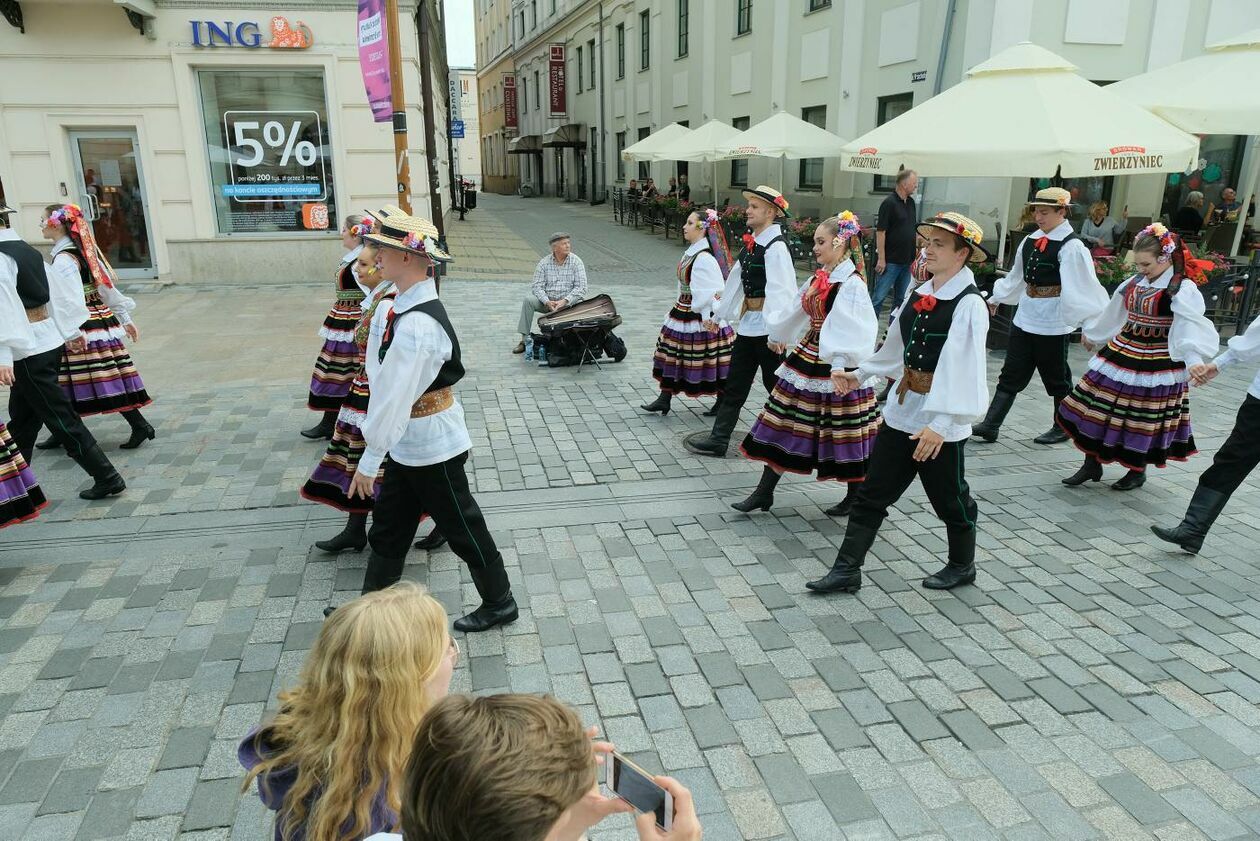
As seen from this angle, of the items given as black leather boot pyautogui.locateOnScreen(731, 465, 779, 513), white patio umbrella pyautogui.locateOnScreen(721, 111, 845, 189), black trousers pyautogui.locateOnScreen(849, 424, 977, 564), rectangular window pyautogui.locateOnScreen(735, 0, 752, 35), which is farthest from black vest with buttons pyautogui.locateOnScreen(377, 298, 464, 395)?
rectangular window pyautogui.locateOnScreen(735, 0, 752, 35)

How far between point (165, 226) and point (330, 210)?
248 cm

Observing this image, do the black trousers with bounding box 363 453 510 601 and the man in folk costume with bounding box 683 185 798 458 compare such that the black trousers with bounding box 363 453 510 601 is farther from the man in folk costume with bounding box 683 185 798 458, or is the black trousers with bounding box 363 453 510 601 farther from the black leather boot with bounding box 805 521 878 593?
the man in folk costume with bounding box 683 185 798 458

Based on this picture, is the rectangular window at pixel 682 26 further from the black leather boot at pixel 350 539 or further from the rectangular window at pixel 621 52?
the black leather boot at pixel 350 539

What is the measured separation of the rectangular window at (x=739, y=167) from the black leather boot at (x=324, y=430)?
18.2 metres

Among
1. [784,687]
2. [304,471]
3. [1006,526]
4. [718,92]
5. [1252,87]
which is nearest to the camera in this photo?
[784,687]

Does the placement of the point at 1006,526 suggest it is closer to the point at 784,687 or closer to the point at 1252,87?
the point at 784,687

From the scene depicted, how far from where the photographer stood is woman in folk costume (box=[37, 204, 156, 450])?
5.97 metres

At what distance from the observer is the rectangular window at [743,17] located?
22016 millimetres

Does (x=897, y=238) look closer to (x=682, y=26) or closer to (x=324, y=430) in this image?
(x=324, y=430)

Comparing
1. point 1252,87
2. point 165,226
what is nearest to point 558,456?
point 1252,87

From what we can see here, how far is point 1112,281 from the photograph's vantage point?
9719mm

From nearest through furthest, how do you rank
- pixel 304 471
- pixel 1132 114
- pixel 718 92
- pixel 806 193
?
1. pixel 304 471
2. pixel 1132 114
3. pixel 806 193
4. pixel 718 92

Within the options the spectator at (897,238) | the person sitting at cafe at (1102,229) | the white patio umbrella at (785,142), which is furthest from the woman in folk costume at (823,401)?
the white patio umbrella at (785,142)

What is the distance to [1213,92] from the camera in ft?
29.6
